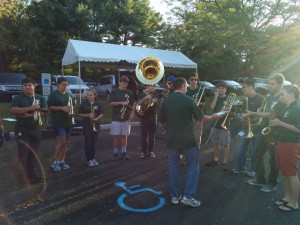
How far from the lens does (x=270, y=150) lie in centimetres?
509

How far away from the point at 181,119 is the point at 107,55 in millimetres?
10225

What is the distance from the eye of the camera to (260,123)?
5367 mm

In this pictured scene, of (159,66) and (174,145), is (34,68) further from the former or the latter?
(174,145)

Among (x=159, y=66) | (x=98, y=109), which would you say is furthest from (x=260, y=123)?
(x=98, y=109)

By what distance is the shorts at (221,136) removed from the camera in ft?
21.2

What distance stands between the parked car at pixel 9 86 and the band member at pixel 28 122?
13120 mm

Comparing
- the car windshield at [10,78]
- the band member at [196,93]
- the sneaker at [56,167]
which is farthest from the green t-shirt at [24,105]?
the car windshield at [10,78]

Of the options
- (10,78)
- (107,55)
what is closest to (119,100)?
(107,55)

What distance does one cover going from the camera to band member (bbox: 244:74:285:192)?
5.01 meters

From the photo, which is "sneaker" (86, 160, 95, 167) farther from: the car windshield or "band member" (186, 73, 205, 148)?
the car windshield

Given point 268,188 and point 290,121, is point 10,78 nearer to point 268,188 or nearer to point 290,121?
point 268,188

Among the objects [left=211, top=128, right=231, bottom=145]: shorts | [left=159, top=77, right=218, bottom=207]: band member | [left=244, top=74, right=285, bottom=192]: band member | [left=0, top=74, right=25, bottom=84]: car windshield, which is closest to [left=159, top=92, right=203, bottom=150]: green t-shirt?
[left=159, top=77, right=218, bottom=207]: band member

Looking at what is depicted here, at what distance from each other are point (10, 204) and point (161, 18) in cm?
3244

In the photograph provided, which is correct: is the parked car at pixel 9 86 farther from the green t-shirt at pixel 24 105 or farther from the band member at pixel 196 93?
the band member at pixel 196 93
